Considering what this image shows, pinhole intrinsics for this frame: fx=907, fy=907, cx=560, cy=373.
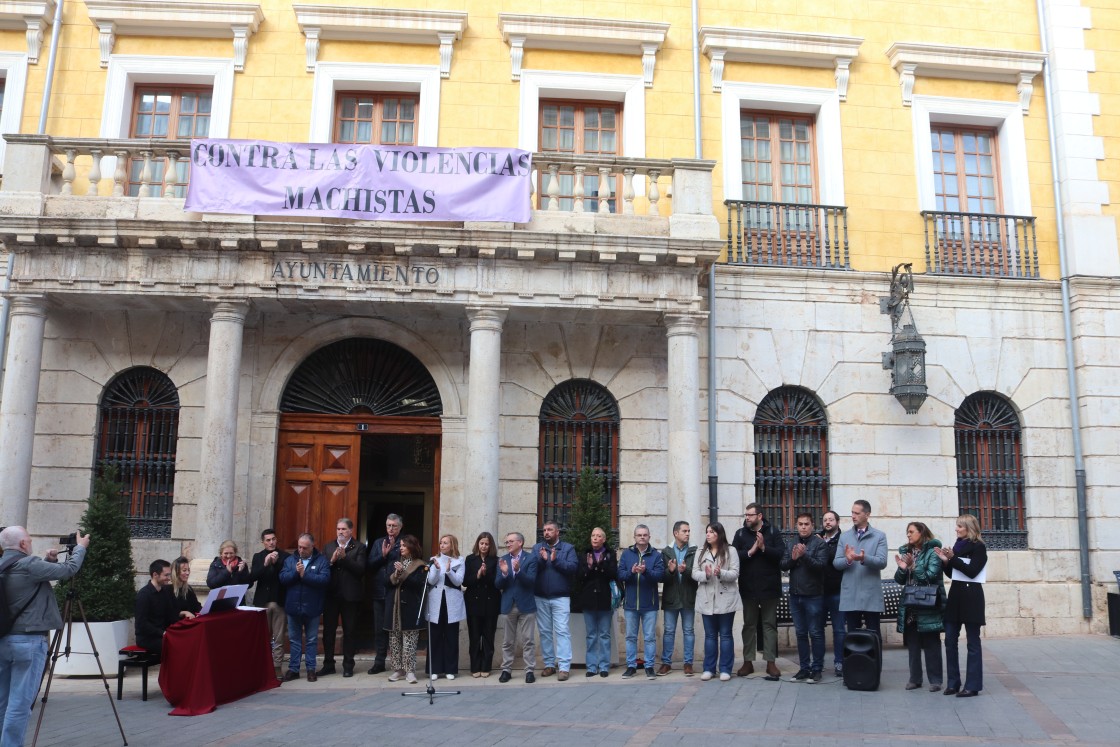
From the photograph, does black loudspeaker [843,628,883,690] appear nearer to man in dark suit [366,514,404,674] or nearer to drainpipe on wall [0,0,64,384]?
man in dark suit [366,514,404,674]

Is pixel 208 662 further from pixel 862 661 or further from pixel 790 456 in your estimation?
pixel 790 456

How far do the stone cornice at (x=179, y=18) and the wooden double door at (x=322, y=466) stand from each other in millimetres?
5791

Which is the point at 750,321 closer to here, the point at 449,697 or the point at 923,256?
the point at 923,256

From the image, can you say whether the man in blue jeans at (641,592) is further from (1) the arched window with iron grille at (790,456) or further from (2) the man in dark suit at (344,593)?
(1) the arched window with iron grille at (790,456)

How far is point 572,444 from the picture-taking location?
13.5 metres

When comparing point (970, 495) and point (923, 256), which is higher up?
point (923, 256)

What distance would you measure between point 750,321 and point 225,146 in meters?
7.88

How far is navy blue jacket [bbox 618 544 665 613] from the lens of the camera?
10234 mm

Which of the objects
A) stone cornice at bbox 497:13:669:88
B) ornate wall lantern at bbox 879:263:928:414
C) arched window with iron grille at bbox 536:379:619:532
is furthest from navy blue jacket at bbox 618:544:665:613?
stone cornice at bbox 497:13:669:88

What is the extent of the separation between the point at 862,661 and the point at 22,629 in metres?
7.44

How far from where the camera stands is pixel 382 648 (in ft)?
35.1

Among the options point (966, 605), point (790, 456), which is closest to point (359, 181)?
point (790, 456)

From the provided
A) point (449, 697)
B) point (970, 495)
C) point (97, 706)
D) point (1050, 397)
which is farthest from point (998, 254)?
point (97, 706)

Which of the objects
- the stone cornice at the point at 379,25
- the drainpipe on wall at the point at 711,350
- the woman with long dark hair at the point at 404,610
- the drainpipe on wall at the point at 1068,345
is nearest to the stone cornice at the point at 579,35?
the drainpipe on wall at the point at 711,350
